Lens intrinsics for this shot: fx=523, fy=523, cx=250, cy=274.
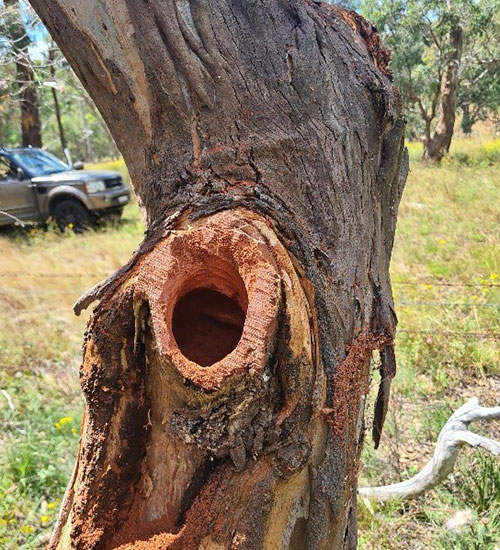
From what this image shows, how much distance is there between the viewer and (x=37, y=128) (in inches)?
594

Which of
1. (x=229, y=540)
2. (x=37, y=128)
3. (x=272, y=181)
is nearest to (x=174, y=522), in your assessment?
(x=229, y=540)

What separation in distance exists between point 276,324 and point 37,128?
15797 millimetres

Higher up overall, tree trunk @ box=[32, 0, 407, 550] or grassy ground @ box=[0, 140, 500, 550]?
tree trunk @ box=[32, 0, 407, 550]

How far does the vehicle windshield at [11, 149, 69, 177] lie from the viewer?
35.7 feet

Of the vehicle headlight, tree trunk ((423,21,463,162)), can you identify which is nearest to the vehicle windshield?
the vehicle headlight

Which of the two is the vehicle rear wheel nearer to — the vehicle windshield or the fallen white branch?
the vehicle windshield

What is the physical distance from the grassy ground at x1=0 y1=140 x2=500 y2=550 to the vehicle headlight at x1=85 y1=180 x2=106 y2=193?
3.16 meters

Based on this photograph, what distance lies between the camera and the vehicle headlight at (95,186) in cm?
1041

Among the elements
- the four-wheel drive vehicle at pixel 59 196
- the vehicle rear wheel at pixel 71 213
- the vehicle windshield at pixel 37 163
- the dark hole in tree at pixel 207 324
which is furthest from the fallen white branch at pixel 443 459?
the vehicle windshield at pixel 37 163

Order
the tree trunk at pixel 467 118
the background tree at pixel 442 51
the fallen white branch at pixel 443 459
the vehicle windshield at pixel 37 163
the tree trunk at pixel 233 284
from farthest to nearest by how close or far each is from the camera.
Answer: the tree trunk at pixel 467 118
the background tree at pixel 442 51
the vehicle windshield at pixel 37 163
the fallen white branch at pixel 443 459
the tree trunk at pixel 233 284

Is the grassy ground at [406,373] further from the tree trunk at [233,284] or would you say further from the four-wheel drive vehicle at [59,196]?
the four-wheel drive vehicle at [59,196]

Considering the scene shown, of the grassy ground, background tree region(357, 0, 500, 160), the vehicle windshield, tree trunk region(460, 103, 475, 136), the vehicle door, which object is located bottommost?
the grassy ground

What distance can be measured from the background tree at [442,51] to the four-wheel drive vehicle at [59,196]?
25.5ft

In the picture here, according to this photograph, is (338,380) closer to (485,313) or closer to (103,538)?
(103,538)
